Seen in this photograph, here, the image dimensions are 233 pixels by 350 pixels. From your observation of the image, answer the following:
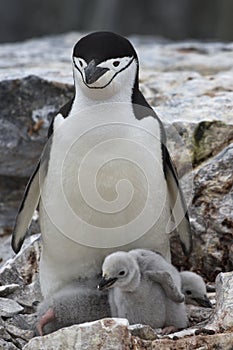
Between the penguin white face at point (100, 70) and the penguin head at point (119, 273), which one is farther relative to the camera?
the penguin white face at point (100, 70)

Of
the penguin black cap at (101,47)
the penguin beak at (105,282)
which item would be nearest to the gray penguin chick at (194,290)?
the penguin beak at (105,282)

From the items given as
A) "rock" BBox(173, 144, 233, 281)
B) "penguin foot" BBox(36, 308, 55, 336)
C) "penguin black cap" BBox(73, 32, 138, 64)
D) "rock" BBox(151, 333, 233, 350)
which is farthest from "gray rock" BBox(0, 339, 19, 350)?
"rock" BBox(173, 144, 233, 281)

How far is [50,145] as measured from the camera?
4734mm

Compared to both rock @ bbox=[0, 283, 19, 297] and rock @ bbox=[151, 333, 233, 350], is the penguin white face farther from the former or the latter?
rock @ bbox=[151, 333, 233, 350]

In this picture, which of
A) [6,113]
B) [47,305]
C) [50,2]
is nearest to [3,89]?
[6,113]

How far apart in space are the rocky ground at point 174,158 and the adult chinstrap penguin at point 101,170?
1.28 feet

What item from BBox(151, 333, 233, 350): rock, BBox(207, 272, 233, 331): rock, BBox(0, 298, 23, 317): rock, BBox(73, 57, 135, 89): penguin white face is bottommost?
BBox(0, 298, 23, 317): rock

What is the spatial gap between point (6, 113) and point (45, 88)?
28 centimetres

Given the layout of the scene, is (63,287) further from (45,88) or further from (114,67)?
(45,88)

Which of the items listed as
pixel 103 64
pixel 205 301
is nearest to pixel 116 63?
pixel 103 64

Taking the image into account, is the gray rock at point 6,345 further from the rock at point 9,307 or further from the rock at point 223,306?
the rock at point 223,306

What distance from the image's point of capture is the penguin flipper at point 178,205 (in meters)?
4.79

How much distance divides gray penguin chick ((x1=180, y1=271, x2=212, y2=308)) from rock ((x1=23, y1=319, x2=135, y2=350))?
0.99 meters

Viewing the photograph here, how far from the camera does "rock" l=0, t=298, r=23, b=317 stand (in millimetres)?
4535
